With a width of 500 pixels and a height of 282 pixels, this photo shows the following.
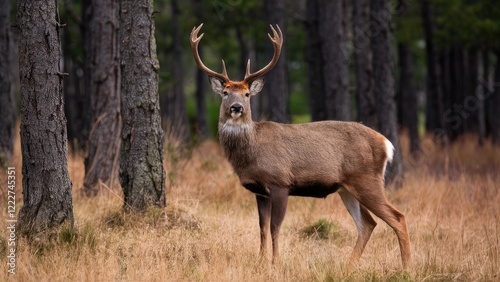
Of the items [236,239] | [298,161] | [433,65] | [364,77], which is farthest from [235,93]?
[433,65]

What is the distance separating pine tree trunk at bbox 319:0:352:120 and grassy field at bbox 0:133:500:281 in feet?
9.70

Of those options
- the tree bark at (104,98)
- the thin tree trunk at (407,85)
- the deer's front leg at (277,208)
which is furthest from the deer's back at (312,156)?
the thin tree trunk at (407,85)

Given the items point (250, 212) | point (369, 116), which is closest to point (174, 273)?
point (250, 212)

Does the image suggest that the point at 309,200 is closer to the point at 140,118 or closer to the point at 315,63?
the point at 140,118

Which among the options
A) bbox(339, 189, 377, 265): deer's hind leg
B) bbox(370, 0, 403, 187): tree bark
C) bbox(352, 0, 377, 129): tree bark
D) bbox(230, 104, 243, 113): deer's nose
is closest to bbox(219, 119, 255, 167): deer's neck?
bbox(230, 104, 243, 113): deer's nose

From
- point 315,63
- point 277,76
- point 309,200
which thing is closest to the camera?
point 309,200

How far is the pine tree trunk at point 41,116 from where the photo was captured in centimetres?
688

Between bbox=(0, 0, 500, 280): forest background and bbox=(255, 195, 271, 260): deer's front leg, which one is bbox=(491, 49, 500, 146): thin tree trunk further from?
bbox=(255, 195, 271, 260): deer's front leg

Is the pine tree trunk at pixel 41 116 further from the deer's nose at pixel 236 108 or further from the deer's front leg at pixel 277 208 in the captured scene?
the deer's front leg at pixel 277 208

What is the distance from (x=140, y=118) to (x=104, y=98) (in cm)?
249

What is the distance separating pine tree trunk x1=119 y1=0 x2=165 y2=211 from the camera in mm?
8227

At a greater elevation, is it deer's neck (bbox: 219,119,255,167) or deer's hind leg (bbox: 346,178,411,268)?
deer's neck (bbox: 219,119,255,167)

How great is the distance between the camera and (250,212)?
377 inches

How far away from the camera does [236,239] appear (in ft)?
25.3
